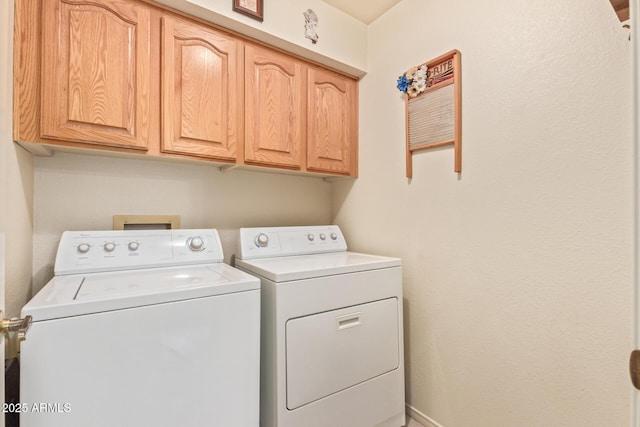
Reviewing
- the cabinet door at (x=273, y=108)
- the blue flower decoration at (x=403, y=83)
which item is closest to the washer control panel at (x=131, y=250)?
the cabinet door at (x=273, y=108)

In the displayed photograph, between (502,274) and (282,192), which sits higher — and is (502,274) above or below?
below

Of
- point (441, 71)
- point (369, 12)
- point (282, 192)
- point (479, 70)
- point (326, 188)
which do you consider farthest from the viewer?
point (326, 188)

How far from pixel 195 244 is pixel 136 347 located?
2.19ft

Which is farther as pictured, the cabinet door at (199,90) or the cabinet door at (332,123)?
the cabinet door at (332,123)

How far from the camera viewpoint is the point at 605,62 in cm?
108

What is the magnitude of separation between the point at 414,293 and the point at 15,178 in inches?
75.3

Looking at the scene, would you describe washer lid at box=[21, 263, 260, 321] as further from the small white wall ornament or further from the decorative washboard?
the small white wall ornament

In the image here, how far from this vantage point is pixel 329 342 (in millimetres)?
1373

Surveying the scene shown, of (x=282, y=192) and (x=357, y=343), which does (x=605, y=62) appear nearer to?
(x=357, y=343)

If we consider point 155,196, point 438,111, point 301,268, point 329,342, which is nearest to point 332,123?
point 438,111

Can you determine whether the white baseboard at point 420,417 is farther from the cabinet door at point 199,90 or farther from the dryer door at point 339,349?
the cabinet door at point 199,90

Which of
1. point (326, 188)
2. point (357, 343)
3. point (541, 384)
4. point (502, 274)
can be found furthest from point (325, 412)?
point (326, 188)

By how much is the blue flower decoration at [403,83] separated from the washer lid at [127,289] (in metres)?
1.38

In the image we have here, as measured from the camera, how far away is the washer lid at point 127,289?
878 mm
